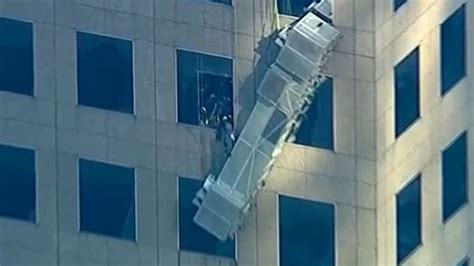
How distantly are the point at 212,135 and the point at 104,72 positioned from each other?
1.69 metres

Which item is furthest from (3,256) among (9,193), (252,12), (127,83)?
(252,12)

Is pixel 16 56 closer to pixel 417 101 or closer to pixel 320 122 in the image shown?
pixel 320 122

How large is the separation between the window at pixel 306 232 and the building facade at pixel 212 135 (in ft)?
0.07

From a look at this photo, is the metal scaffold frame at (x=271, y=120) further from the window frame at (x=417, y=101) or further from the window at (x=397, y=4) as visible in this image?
the window frame at (x=417, y=101)

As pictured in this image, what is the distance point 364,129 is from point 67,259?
182 inches

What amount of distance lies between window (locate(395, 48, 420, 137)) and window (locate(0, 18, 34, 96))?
479 cm

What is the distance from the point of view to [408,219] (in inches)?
955

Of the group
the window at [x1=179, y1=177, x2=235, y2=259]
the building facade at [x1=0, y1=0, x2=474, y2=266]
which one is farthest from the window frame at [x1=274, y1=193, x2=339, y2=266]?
the window at [x1=179, y1=177, x2=235, y2=259]

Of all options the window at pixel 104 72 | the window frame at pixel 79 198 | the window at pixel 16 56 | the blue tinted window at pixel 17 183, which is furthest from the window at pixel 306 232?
the window at pixel 16 56

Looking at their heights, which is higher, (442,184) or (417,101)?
(417,101)

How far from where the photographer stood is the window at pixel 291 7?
2339 cm

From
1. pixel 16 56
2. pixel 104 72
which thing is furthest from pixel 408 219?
pixel 16 56

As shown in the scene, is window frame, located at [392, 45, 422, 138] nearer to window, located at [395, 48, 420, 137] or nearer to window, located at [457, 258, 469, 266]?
window, located at [395, 48, 420, 137]

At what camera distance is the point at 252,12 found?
77.3 feet
